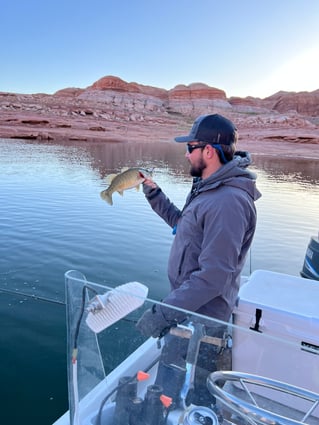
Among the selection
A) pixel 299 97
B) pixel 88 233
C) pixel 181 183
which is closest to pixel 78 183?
pixel 181 183

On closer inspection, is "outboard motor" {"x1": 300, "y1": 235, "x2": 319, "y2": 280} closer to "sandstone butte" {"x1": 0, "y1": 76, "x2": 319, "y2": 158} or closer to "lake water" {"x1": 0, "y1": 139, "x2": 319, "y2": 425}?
"lake water" {"x1": 0, "y1": 139, "x2": 319, "y2": 425}

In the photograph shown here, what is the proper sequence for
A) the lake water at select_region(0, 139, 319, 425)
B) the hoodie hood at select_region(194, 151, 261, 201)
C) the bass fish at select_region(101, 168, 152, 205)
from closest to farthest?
the hoodie hood at select_region(194, 151, 261, 201), the bass fish at select_region(101, 168, 152, 205), the lake water at select_region(0, 139, 319, 425)

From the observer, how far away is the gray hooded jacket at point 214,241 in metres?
1.94

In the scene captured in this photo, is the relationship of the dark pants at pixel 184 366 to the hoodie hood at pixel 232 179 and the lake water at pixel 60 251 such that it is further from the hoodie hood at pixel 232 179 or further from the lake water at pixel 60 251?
the lake water at pixel 60 251

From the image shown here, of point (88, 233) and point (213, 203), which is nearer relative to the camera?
point (213, 203)

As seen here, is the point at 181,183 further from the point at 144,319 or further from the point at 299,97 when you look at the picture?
the point at 299,97

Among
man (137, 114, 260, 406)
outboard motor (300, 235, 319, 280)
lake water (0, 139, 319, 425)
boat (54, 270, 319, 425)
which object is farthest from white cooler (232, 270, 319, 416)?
outboard motor (300, 235, 319, 280)

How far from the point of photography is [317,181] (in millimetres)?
19078

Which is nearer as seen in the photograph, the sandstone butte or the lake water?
the lake water

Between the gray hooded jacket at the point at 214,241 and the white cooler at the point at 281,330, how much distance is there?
25cm

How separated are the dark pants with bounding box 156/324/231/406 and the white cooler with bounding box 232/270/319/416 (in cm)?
16

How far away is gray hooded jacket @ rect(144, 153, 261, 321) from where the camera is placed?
194 centimetres

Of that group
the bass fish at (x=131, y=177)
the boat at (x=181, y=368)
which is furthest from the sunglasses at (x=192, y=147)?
the boat at (x=181, y=368)

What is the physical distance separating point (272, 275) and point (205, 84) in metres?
123
